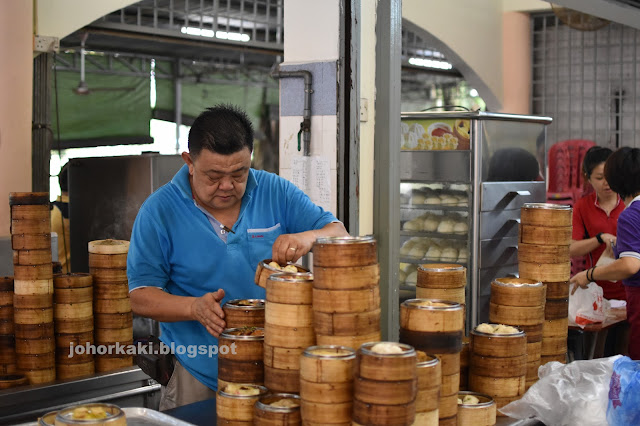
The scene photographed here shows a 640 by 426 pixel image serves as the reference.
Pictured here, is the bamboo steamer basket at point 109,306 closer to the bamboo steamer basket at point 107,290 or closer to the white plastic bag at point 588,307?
the bamboo steamer basket at point 107,290

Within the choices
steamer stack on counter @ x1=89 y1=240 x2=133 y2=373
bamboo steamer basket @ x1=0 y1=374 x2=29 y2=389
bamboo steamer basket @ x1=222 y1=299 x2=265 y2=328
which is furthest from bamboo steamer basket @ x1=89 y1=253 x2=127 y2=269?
bamboo steamer basket @ x1=222 y1=299 x2=265 y2=328

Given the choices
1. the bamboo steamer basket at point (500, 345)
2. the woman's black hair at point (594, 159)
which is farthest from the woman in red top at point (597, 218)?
the bamboo steamer basket at point (500, 345)

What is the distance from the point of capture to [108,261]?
3369 millimetres

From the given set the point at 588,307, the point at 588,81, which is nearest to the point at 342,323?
the point at 588,307

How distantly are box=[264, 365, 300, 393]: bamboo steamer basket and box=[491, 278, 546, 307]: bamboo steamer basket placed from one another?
969 mm

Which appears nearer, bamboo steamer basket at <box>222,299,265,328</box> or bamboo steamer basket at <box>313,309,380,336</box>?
bamboo steamer basket at <box>313,309,380,336</box>

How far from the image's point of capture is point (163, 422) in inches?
82.0

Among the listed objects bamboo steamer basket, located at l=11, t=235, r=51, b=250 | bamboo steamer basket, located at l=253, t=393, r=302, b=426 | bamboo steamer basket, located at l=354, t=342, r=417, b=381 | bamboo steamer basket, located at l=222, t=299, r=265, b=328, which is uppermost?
bamboo steamer basket, located at l=11, t=235, r=51, b=250

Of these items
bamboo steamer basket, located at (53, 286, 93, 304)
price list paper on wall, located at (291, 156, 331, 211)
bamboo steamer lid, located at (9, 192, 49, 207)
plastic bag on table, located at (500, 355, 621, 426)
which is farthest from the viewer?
price list paper on wall, located at (291, 156, 331, 211)

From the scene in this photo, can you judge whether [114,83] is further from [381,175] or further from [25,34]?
[381,175]

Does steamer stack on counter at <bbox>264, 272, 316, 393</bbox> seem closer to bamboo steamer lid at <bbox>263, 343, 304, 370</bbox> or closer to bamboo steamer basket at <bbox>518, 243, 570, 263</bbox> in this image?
bamboo steamer lid at <bbox>263, 343, 304, 370</bbox>

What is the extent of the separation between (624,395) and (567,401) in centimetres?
18

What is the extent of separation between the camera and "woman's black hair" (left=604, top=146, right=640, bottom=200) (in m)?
3.77

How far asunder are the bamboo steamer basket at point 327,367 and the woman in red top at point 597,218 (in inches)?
136
